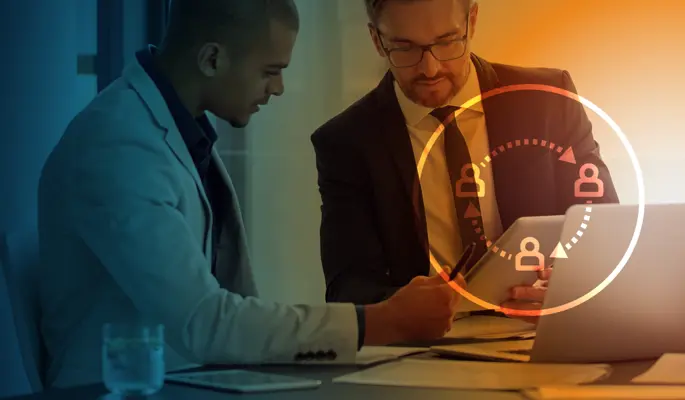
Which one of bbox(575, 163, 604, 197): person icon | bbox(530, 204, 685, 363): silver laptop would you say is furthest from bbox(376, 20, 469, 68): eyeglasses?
bbox(530, 204, 685, 363): silver laptop

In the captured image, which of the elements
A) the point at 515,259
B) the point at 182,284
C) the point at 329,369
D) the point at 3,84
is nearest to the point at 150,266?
the point at 182,284

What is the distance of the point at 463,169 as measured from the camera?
5.81 ft

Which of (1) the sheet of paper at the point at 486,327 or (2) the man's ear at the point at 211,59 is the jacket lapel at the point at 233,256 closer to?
(2) the man's ear at the point at 211,59

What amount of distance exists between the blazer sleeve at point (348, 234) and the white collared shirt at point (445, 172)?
0.12 metres

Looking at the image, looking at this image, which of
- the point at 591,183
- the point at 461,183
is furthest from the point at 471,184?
the point at 591,183

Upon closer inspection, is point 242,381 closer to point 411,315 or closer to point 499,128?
point 411,315

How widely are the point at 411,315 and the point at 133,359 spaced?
38cm

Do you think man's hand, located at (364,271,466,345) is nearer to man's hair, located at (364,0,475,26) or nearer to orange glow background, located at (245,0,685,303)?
orange glow background, located at (245,0,685,303)

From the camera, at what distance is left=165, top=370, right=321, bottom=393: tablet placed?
31.3 inches

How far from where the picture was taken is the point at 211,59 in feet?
4.60

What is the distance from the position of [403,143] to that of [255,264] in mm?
454

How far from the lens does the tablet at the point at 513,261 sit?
3.57 ft

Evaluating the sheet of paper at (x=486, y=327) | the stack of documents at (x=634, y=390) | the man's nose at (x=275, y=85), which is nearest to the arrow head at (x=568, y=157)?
the sheet of paper at (x=486, y=327)

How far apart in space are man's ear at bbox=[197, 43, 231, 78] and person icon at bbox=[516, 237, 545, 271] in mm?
614
